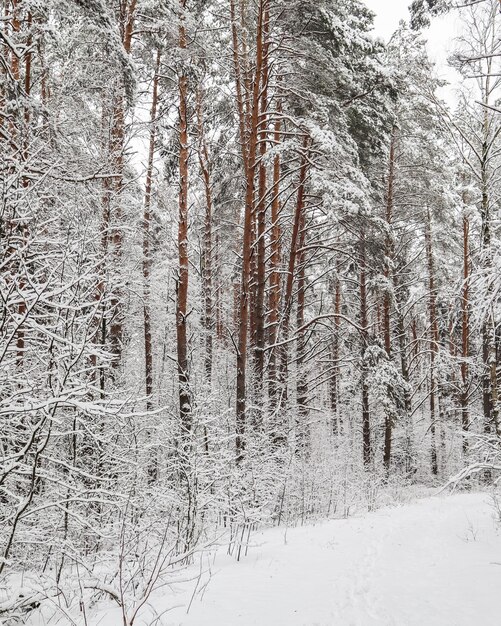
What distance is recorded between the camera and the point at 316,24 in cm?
914

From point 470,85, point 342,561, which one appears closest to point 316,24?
point 470,85

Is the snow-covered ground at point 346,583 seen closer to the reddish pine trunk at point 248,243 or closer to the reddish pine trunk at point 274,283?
the reddish pine trunk at point 248,243

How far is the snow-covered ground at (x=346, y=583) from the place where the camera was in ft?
13.1

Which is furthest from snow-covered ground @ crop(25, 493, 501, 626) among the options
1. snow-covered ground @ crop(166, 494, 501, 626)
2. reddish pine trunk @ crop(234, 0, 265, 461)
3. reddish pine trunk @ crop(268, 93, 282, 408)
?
reddish pine trunk @ crop(268, 93, 282, 408)

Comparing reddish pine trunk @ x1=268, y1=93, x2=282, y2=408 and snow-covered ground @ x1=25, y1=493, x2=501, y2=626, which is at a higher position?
reddish pine trunk @ x1=268, y1=93, x2=282, y2=408

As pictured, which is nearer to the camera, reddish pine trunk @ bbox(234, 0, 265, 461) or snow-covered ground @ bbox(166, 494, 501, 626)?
snow-covered ground @ bbox(166, 494, 501, 626)

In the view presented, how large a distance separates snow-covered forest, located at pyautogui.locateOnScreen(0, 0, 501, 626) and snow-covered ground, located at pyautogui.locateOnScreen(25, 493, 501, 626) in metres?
0.10

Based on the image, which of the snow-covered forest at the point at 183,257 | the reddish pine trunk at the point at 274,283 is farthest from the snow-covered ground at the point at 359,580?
the reddish pine trunk at the point at 274,283

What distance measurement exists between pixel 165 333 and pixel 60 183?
13549mm

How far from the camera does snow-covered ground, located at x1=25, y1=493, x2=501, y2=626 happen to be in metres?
3.98

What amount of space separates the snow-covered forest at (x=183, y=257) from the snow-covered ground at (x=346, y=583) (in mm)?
105

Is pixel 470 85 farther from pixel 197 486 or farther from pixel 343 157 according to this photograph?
pixel 197 486

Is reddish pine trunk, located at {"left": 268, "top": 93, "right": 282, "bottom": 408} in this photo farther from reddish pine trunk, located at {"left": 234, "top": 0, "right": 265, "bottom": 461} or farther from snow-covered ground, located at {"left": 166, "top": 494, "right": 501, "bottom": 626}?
snow-covered ground, located at {"left": 166, "top": 494, "right": 501, "bottom": 626}

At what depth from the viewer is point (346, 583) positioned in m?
5.02
